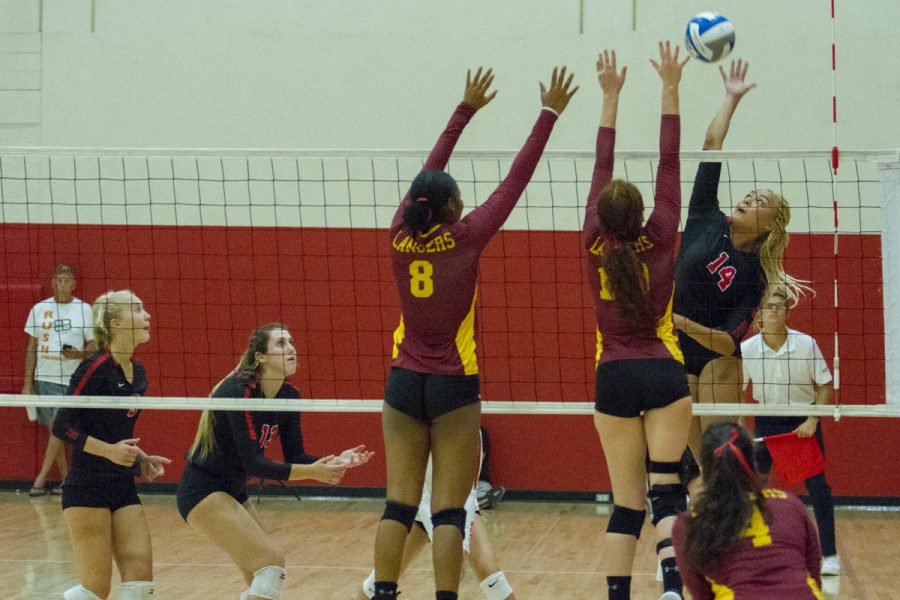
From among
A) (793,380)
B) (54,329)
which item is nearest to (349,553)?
(793,380)

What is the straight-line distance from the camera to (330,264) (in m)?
10.4

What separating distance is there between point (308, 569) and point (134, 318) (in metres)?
2.68

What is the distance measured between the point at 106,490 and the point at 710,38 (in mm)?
3584

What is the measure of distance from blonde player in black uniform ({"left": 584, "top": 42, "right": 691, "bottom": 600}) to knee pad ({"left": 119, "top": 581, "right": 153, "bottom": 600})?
6.96 feet

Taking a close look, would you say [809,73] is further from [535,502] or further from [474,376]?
[474,376]

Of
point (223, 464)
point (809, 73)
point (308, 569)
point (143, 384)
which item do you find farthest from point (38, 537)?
point (809, 73)

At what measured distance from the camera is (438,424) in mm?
4594

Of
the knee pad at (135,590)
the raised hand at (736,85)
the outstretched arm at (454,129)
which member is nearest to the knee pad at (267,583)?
the knee pad at (135,590)

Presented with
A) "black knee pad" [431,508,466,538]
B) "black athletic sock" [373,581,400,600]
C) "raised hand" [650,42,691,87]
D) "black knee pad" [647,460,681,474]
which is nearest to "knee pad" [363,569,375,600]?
"black athletic sock" [373,581,400,600]

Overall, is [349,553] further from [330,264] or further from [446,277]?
[446,277]

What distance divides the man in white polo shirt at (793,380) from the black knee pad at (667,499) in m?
2.27

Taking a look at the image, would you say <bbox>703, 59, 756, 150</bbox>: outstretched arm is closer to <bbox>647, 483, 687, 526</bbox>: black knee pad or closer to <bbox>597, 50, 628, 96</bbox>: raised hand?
<bbox>597, 50, 628, 96</bbox>: raised hand

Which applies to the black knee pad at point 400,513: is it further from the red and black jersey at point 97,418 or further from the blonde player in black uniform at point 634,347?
the red and black jersey at point 97,418

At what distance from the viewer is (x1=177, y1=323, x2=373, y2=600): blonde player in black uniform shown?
16.4 feet
